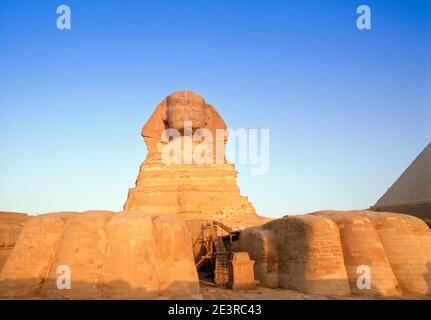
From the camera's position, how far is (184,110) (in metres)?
29.5

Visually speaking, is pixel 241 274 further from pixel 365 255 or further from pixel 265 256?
pixel 365 255

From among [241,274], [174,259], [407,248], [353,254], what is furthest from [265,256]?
[407,248]

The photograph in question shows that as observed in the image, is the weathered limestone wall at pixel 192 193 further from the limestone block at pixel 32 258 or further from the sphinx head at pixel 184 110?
the limestone block at pixel 32 258

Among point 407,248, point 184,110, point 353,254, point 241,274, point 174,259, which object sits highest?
point 184,110

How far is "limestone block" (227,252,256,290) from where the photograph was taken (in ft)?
45.0

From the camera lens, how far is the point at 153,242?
12.5m

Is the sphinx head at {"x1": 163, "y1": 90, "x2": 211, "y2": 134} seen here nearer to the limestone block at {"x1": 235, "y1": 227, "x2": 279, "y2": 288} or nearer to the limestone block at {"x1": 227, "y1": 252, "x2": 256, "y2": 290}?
the limestone block at {"x1": 235, "y1": 227, "x2": 279, "y2": 288}

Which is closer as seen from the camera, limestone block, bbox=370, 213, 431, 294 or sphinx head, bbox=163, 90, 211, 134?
limestone block, bbox=370, 213, 431, 294

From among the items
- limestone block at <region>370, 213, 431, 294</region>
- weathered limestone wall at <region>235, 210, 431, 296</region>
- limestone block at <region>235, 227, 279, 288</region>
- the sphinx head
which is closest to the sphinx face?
the sphinx head

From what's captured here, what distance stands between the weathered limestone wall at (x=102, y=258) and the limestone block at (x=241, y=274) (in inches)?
77.5

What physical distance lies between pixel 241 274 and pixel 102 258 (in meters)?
5.42

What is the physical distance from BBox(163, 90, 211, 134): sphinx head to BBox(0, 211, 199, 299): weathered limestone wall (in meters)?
16.9

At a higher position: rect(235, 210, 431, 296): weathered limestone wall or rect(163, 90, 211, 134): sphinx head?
rect(163, 90, 211, 134): sphinx head
